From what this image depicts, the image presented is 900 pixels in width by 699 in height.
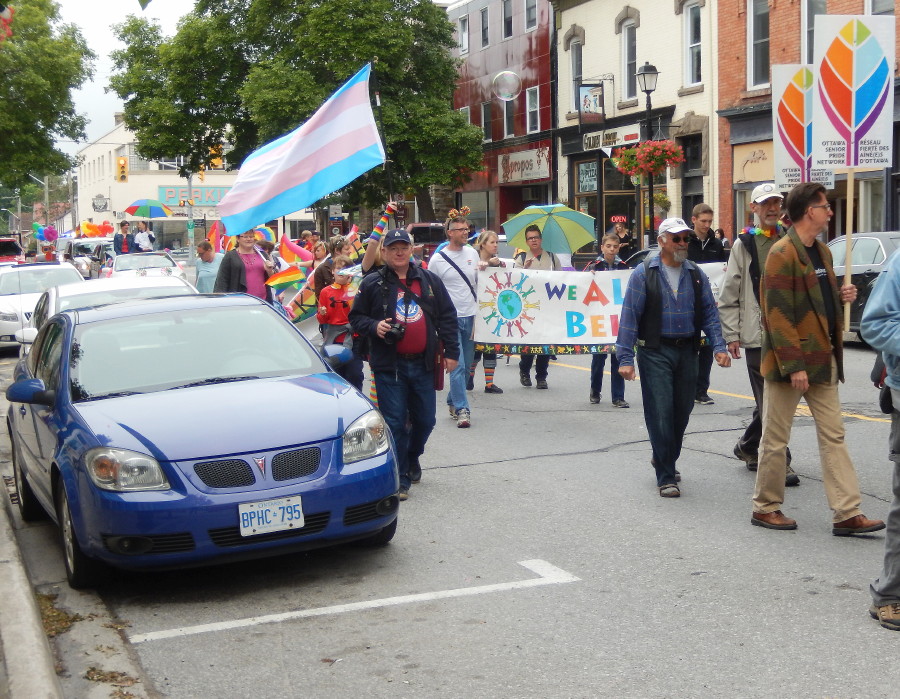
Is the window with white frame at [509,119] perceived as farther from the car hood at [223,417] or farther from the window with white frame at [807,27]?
the car hood at [223,417]

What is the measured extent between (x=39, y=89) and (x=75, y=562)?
36599 mm

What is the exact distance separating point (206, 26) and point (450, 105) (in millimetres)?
9544

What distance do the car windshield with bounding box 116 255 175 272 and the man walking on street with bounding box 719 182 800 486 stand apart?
66.0 ft

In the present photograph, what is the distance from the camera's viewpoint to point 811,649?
475 centimetres

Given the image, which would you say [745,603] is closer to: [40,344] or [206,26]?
[40,344]

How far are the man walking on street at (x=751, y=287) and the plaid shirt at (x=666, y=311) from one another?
10.2 inches

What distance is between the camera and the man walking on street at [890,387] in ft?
16.2

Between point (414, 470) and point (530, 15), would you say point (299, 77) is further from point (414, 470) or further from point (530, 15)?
point (414, 470)

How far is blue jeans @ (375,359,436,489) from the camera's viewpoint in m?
7.80

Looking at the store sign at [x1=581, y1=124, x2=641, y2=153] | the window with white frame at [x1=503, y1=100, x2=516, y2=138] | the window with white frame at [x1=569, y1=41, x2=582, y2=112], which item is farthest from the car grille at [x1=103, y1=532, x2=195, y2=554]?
the window with white frame at [x1=503, y1=100, x2=516, y2=138]

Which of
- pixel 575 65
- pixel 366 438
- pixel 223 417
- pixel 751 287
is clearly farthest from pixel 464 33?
pixel 223 417

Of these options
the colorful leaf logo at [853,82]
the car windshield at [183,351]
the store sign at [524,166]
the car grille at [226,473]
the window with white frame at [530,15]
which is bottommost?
the car grille at [226,473]

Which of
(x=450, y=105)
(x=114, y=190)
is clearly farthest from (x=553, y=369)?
(x=114, y=190)

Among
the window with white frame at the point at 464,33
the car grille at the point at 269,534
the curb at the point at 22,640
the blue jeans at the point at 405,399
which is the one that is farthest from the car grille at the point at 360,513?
the window with white frame at the point at 464,33
